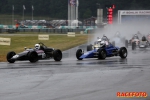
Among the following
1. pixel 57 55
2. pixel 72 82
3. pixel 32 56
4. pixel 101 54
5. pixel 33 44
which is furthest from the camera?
pixel 33 44

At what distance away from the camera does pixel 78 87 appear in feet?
51.6

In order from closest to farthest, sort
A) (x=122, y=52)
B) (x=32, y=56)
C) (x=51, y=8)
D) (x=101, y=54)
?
(x=32, y=56) < (x=101, y=54) < (x=122, y=52) < (x=51, y=8)

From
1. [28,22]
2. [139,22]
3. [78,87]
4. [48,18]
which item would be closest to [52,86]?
[78,87]

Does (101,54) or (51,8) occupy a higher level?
(51,8)

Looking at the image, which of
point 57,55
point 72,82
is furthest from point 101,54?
point 72,82

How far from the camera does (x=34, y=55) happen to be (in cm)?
2661

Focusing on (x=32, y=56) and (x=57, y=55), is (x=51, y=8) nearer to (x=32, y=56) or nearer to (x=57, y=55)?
(x=57, y=55)

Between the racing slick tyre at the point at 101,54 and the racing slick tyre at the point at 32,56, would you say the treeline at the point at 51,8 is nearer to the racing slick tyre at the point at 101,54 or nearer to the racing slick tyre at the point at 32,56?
the racing slick tyre at the point at 101,54

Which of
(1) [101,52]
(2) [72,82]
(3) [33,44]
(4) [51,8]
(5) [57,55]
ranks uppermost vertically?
(4) [51,8]

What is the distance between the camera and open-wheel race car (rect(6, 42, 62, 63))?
2631 centimetres

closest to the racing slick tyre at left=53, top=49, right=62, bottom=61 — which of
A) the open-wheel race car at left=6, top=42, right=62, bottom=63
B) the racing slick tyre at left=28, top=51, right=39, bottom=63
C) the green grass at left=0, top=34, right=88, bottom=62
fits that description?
the open-wheel race car at left=6, top=42, right=62, bottom=63

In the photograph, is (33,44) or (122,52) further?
(33,44)

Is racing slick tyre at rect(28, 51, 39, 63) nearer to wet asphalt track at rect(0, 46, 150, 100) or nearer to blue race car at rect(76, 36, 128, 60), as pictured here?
blue race car at rect(76, 36, 128, 60)

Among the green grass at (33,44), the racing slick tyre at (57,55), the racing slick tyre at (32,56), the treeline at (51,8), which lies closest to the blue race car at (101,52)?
the racing slick tyre at (57,55)
